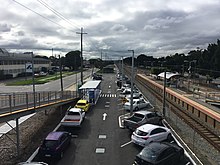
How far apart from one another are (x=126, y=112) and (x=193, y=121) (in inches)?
313

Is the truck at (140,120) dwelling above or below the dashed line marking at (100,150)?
above

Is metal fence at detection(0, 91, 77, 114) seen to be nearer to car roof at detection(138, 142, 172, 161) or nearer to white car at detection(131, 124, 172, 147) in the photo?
white car at detection(131, 124, 172, 147)

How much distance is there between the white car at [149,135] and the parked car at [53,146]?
5138 millimetres

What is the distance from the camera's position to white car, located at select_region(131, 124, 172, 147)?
17.4 meters

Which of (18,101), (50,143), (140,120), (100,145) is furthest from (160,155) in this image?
(18,101)

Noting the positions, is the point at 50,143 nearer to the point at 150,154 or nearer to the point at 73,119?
the point at 150,154

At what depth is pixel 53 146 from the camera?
15.3 metres

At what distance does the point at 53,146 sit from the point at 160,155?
6.46 metres

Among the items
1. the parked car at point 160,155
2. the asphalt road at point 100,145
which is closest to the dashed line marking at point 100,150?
the asphalt road at point 100,145

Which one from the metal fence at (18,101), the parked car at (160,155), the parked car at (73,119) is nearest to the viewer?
the parked car at (160,155)

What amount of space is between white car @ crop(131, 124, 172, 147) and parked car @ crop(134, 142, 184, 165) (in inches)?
97.9

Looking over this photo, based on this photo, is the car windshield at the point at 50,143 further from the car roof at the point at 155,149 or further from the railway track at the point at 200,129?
the railway track at the point at 200,129

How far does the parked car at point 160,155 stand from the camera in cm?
1346

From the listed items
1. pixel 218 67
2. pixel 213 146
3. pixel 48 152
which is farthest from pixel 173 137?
pixel 218 67
